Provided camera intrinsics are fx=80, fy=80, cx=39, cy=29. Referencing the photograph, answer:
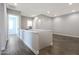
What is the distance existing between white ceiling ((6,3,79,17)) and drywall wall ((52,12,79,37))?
0.41 feet

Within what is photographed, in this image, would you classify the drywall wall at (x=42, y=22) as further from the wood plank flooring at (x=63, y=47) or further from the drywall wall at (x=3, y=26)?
the drywall wall at (x=3, y=26)

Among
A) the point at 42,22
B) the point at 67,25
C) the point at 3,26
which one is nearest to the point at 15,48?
the point at 3,26

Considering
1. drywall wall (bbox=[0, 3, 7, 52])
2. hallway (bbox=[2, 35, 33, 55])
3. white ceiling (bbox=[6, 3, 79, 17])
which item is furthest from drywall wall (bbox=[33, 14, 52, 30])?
drywall wall (bbox=[0, 3, 7, 52])

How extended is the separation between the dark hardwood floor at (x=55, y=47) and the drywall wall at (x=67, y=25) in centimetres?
12

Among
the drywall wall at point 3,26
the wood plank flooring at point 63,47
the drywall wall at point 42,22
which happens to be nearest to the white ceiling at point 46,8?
the drywall wall at point 42,22

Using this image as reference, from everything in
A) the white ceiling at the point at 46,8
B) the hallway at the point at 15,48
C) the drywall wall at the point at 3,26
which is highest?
the white ceiling at the point at 46,8

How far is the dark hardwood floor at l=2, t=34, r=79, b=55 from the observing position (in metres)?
1.75

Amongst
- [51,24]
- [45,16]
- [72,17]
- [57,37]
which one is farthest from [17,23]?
[72,17]

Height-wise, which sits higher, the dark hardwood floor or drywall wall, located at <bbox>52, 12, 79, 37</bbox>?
drywall wall, located at <bbox>52, 12, 79, 37</bbox>

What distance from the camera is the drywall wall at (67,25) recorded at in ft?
5.77

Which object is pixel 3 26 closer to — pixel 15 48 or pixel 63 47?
pixel 15 48

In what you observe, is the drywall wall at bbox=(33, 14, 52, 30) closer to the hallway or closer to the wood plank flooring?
the wood plank flooring

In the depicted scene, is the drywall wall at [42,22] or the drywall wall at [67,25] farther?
the drywall wall at [42,22]
